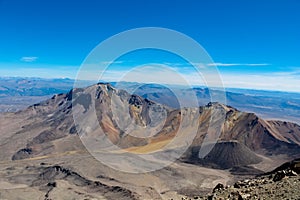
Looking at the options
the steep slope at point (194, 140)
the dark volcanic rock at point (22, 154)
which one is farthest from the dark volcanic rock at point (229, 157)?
the dark volcanic rock at point (22, 154)

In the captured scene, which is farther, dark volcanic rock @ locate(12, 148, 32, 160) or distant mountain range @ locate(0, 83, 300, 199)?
dark volcanic rock @ locate(12, 148, 32, 160)

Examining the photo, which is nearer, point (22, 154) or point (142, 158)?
point (142, 158)

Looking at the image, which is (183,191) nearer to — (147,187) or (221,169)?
(147,187)

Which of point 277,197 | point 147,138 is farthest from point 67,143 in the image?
point 277,197

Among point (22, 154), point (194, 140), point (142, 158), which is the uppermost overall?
point (194, 140)

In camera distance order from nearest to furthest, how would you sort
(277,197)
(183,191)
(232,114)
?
(277,197), (183,191), (232,114)

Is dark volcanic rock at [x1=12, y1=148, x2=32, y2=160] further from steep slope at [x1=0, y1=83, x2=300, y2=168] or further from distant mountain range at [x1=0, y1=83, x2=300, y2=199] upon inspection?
distant mountain range at [x1=0, y1=83, x2=300, y2=199]

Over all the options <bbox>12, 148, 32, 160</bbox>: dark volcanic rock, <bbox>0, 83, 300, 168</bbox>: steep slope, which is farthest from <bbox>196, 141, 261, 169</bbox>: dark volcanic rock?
<bbox>12, 148, 32, 160</bbox>: dark volcanic rock

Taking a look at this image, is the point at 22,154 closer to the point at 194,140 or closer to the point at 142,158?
the point at 142,158

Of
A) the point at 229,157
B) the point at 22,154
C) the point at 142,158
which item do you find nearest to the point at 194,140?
the point at 229,157

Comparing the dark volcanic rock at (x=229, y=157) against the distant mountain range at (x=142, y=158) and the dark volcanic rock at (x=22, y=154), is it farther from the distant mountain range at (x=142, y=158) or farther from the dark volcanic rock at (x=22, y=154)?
the dark volcanic rock at (x=22, y=154)

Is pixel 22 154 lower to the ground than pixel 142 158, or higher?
lower
